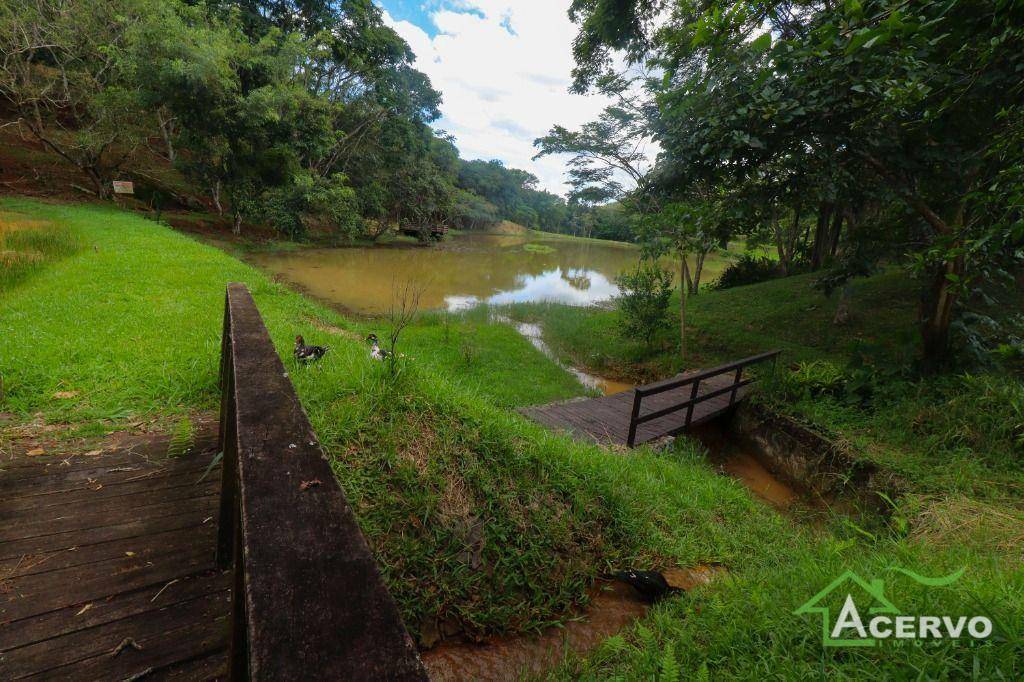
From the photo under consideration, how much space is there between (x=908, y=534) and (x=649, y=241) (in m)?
5.88

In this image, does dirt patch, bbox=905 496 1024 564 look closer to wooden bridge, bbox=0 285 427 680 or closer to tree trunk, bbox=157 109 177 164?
wooden bridge, bbox=0 285 427 680

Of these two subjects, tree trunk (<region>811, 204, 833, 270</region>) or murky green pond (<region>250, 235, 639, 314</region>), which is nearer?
tree trunk (<region>811, 204, 833, 270</region>)

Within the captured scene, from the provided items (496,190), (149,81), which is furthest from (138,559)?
(496,190)

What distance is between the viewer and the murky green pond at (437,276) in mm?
15039

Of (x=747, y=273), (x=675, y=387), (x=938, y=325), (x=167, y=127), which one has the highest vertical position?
(x=167, y=127)

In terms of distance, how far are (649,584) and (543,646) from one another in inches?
28.9

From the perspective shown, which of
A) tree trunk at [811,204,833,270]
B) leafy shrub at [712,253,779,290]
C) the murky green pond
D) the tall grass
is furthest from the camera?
leafy shrub at [712,253,779,290]

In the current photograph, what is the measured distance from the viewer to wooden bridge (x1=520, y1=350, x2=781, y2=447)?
505 centimetres

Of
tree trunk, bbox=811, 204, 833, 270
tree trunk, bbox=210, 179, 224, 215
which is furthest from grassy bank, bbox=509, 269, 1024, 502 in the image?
tree trunk, bbox=210, 179, 224, 215

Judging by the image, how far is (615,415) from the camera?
5.89 meters

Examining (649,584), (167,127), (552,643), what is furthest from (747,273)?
(167,127)

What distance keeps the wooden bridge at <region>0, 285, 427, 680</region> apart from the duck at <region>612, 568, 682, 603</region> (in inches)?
81.6

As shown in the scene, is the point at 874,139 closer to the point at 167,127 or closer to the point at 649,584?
the point at 649,584

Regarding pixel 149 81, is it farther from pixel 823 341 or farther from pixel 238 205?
pixel 823 341
